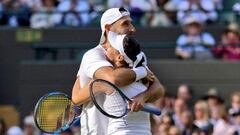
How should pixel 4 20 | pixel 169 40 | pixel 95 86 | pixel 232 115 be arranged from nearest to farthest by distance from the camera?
1. pixel 95 86
2. pixel 232 115
3. pixel 169 40
4. pixel 4 20

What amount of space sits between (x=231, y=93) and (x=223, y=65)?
0.42 meters

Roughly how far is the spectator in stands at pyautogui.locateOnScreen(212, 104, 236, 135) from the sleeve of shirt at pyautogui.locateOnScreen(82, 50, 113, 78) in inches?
180

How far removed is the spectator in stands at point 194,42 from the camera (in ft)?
47.3

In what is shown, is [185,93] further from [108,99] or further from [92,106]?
[108,99]

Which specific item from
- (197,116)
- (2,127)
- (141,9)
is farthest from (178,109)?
(141,9)

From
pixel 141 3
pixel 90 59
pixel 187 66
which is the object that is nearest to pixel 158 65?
pixel 187 66

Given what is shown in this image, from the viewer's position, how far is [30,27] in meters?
15.9

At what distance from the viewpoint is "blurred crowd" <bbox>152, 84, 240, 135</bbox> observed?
12000mm

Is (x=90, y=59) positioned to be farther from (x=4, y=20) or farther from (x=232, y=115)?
(x=4, y=20)

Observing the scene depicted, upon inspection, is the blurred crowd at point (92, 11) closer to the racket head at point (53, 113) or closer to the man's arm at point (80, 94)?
the racket head at point (53, 113)

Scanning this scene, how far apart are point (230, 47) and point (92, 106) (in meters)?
6.85

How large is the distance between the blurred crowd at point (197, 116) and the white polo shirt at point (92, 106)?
398 cm

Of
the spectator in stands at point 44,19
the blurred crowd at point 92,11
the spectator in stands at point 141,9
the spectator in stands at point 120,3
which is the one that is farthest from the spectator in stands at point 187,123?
the spectator in stands at point 44,19

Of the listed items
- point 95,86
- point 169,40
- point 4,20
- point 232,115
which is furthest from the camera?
point 4,20
